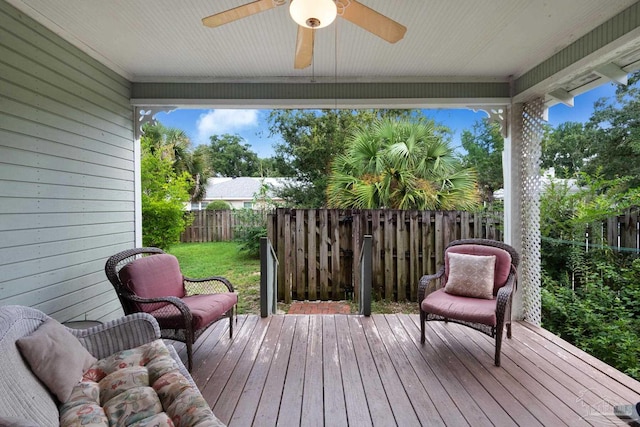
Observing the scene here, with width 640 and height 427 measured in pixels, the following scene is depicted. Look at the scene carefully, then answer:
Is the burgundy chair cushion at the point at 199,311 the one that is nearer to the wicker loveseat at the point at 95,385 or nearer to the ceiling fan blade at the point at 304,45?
the wicker loveseat at the point at 95,385

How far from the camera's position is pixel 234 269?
7035 mm

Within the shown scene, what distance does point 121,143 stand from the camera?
3.67 meters

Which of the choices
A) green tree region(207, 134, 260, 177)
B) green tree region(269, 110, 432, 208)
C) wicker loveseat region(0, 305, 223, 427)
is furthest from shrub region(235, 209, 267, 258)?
green tree region(207, 134, 260, 177)

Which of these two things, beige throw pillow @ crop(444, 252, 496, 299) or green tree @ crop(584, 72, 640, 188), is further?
green tree @ crop(584, 72, 640, 188)

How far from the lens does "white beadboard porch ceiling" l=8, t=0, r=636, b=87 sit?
2436 millimetres

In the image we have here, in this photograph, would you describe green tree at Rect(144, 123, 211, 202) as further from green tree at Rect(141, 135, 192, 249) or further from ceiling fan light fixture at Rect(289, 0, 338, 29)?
ceiling fan light fixture at Rect(289, 0, 338, 29)

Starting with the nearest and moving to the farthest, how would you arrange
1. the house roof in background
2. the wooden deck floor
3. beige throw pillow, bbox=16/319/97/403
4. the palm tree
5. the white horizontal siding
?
beige throw pillow, bbox=16/319/97/403
the wooden deck floor
the white horizontal siding
the palm tree
the house roof in background

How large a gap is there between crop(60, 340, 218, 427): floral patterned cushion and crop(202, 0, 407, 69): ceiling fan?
1.69 metres

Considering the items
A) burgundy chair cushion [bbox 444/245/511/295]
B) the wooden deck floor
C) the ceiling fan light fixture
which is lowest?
the wooden deck floor

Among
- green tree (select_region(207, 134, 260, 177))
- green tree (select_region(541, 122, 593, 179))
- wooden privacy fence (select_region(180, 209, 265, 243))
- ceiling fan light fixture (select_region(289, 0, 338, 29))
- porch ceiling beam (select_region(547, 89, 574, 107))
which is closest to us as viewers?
ceiling fan light fixture (select_region(289, 0, 338, 29))

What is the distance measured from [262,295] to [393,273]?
1862mm

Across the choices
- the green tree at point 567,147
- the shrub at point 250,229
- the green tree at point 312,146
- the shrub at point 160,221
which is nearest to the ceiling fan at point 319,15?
the shrub at point 160,221

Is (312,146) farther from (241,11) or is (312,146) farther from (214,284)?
(241,11)

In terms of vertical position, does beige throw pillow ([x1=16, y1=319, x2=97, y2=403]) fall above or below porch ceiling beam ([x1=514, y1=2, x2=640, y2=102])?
below
